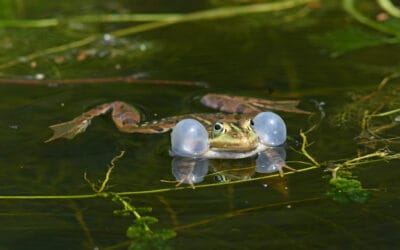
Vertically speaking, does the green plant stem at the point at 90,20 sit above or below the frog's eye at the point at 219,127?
above

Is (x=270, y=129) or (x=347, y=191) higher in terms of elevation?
(x=270, y=129)

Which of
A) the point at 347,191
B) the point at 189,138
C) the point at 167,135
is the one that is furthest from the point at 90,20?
the point at 347,191

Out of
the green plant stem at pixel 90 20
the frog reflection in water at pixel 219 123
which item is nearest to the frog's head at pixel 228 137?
the frog reflection in water at pixel 219 123

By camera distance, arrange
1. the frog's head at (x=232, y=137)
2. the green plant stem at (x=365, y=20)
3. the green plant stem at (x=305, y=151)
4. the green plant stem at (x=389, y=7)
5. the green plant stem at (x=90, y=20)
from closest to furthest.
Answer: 1. the green plant stem at (x=305, y=151)
2. the frog's head at (x=232, y=137)
3. the green plant stem at (x=365, y=20)
4. the green plant stem at (x=389, y=7)
5. the green plant stem at (x=90, y=20)

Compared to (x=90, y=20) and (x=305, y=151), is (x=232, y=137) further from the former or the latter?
(x=90, y=20)

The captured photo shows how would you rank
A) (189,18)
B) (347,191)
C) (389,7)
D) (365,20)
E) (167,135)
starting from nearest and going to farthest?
1. (347,191)
2. (167,135)
3. (365,20)
4. (389,7)
5. (189,18)

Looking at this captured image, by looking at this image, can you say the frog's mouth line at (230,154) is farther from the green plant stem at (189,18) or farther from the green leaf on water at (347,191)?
the green plant stem at (189,18)
